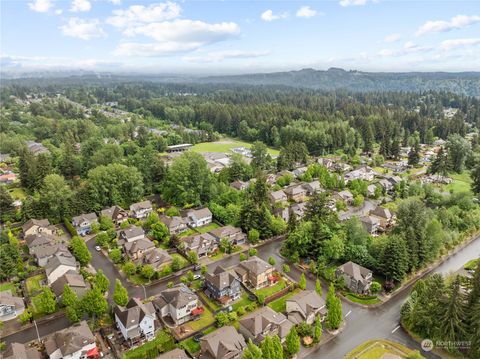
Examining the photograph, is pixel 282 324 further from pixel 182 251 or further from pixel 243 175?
pixel 243 175

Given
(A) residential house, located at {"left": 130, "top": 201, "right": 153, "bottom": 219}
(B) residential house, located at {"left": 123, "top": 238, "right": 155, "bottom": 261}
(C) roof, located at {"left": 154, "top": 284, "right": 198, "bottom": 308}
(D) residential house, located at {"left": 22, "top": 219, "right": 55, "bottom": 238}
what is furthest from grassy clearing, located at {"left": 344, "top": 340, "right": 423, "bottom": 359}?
(D) residential house, located at {"left": 22, "top": 219, "right": 55, "bottom": 238}

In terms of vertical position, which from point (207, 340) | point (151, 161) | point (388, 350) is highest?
point (151, 161)

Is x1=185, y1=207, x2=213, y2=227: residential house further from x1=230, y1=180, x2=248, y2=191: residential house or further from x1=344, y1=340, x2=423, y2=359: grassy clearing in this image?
x1=344, y1=340, x2=423, y2=359: grassy clearing

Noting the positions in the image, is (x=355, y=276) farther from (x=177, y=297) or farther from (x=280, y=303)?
(x=177, y=297)

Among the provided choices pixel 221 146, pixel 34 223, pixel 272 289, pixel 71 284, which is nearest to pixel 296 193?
pixel 272 289

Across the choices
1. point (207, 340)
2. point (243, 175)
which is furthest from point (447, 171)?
point (207, 340)
